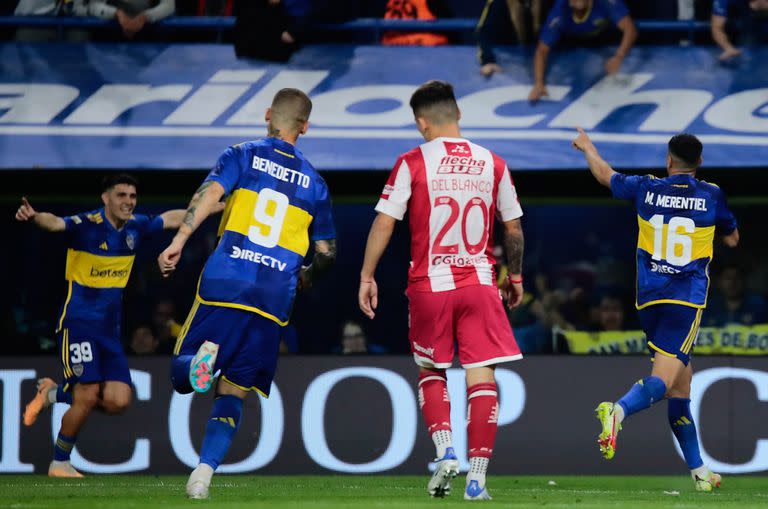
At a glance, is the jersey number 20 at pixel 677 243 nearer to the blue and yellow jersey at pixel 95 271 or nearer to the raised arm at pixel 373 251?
the raised arm at pixel 373 251

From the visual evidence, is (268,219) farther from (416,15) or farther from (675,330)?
(416,15)

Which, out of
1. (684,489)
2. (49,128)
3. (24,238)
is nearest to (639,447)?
(684,489)

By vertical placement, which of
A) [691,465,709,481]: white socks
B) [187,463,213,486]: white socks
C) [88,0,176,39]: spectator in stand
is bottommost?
[691,465,709,481]: white socks

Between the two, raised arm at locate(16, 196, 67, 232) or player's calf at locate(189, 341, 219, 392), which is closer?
player's calf at locate(189, 341, 219, 392)

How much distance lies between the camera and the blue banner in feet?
38.0

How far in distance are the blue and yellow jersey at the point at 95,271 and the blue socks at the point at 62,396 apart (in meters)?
0.50

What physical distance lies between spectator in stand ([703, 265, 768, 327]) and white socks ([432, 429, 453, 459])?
261 inches

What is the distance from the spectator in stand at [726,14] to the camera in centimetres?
1175

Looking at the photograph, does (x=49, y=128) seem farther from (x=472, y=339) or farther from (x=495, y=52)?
(x=472, y=339)

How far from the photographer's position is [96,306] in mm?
9930

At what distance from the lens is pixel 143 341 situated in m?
12.5

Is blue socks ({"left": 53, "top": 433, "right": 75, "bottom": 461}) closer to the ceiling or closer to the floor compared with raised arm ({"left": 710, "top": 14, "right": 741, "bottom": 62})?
closer to the floor

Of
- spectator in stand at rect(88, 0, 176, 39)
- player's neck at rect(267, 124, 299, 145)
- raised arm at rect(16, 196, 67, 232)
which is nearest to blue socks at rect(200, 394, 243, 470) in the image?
player's neck at rect(267, 124, 299, 145)

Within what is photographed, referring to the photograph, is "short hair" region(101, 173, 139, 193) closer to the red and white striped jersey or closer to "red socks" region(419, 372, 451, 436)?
the red and white striped jersey
